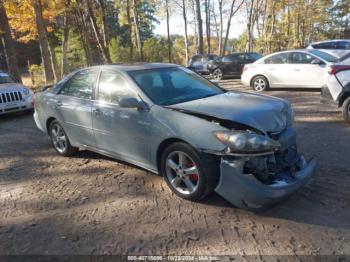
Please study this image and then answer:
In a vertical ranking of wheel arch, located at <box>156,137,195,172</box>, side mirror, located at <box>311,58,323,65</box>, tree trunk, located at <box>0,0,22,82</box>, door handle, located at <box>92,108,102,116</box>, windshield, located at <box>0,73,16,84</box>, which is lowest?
wheel arch, located at <box>156,137,195,172</box>

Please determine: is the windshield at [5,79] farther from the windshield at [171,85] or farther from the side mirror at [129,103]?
the side mirror at [129,103]

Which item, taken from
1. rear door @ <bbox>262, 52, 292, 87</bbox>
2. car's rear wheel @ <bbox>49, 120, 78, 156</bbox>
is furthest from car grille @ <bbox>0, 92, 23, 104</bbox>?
rear door @ <bbox>262, 52, 292, 87</bbox>

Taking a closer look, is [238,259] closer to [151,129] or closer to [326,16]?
[151,129]

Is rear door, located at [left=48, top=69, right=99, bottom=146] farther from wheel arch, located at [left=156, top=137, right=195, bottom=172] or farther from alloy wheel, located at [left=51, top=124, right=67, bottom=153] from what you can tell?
wheel arch, located at [left=156, top=137, right=195, bottom=172]

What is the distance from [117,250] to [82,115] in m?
2.57

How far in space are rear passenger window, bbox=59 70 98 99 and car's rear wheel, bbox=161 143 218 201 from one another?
1822 mm

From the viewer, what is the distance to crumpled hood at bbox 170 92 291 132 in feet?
12.0

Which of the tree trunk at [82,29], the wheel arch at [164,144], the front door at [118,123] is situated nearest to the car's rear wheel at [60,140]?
the front door at [118,123]

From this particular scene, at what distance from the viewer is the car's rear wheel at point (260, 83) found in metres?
12.2

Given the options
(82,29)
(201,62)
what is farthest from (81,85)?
(82,29)

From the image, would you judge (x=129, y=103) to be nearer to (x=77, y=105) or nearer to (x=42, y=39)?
(x=77, y=105)

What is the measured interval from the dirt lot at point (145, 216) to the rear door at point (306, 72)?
5.98 metres

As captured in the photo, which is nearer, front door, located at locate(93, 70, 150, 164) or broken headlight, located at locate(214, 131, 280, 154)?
broken headlight, located at locate(214, 131, 280, 154)

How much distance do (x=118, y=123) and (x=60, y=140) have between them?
77.9 inches
